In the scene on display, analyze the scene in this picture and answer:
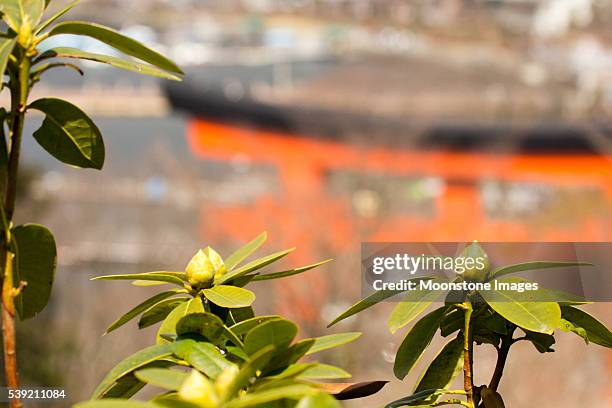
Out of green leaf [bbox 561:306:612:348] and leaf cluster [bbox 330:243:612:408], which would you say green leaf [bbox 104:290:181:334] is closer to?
leaf cluster [bbox 330:243:612:408]

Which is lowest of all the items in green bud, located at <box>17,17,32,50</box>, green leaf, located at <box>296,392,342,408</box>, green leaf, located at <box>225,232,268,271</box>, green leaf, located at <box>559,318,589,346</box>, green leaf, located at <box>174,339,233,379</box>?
green leaf, located at <box>296,392,342,408</box>

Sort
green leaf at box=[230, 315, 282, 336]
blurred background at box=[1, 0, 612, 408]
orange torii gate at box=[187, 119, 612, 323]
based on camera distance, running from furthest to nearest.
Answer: orange torii gate at box=[187, 119, 612, 323], blurred background at box=[1, 0, 612, 408], green leaf at box=[230, 315, 282, 336]

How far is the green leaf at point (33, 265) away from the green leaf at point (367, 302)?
5.6 inches

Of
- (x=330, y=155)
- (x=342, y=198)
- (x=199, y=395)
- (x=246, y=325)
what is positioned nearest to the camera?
(x=199, y=395)

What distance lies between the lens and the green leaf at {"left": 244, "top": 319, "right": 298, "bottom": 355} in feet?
1.09

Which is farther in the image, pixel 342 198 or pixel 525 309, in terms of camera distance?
pixel 342 198

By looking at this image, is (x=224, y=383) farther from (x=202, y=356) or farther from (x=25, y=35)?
(x=25, y=35)

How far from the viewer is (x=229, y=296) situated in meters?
0.40

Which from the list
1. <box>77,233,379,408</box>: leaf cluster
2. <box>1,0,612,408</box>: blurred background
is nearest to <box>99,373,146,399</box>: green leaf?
<box>77,233,379,408</box>: leaf cluster

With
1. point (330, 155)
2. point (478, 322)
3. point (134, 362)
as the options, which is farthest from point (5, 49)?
point (330, 155)

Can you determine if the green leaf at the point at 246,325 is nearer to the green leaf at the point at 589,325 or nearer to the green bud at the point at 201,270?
the green bud at the point at 201,270

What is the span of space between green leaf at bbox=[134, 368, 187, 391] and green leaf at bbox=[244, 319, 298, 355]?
0.13 feet

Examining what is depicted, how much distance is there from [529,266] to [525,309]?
0.11 ft

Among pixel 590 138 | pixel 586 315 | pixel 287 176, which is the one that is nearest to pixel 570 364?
pixel 590 138
